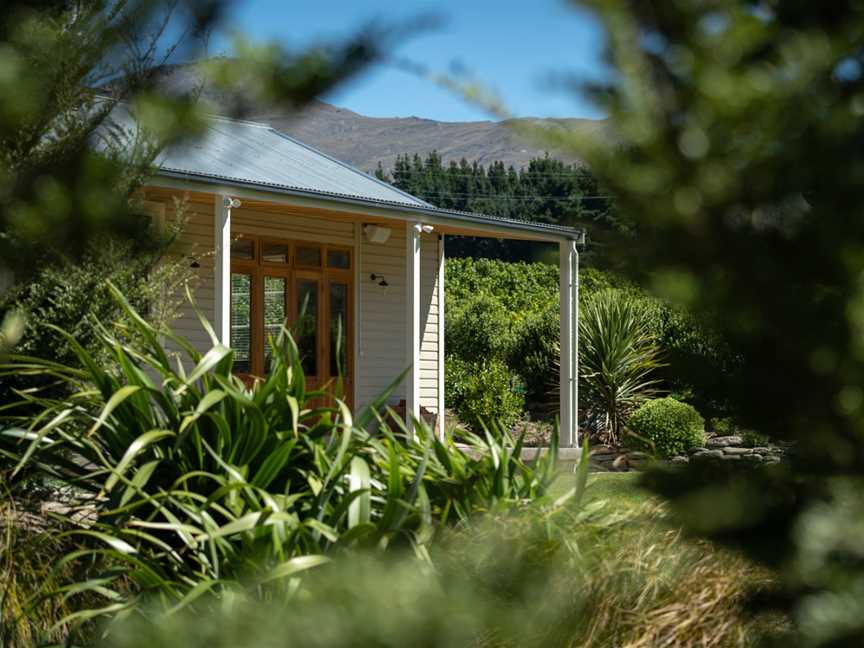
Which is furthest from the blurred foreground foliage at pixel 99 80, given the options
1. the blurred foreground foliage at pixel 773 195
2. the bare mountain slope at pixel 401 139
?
the bare mountain slope at pixel 401 139

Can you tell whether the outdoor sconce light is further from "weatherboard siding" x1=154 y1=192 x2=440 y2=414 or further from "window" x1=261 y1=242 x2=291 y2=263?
"window" x1=261 y1=242 x2=291 y2=263

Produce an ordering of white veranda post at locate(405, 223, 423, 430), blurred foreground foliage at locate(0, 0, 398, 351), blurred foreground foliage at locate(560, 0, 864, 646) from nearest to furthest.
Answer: blurred foreground foliage at locate(560, 0, 864, 646), blurred foreground foliage at locate(0, 0, 398, 351), white veranda post at locate(405, 223, 423, 430)

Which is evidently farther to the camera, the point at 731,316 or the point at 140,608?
the point at 140,608

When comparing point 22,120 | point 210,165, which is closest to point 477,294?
point 210,165

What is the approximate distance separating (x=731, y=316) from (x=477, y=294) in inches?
873

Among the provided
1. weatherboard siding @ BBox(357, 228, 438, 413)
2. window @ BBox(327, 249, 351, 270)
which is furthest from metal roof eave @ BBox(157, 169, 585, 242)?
window @ BBox(327, 249, 351, 270)

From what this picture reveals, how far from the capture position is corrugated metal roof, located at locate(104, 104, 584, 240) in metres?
11.6

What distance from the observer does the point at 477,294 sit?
75.4ft

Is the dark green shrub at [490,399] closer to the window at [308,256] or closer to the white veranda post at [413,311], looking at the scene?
the white veranda post at [413,311]

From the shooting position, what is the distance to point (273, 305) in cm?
1399

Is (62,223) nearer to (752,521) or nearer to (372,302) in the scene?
(752,521)

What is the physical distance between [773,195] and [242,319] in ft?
43.0

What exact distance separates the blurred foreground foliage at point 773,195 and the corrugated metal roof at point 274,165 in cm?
1014

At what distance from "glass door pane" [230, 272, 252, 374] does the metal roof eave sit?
216 centimetres
